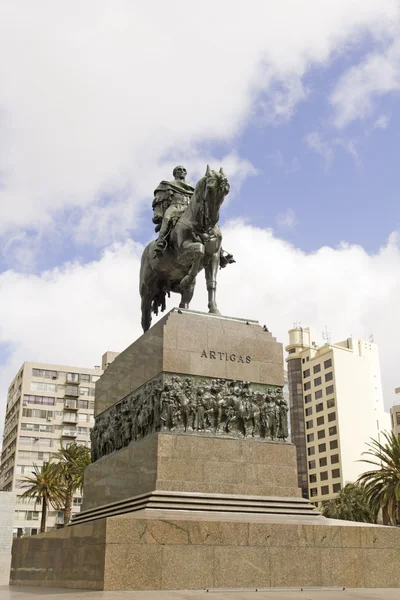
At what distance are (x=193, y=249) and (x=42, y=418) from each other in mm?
78743

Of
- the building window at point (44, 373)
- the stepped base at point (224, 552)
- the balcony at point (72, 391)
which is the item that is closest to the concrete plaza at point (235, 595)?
the stepped base at point (224, 552)

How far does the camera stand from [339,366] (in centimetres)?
11075

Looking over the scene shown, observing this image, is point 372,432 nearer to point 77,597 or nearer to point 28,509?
point 28,509

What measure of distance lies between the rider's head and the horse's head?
388 centimetres

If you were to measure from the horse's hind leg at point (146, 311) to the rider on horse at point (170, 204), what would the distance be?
2.03m

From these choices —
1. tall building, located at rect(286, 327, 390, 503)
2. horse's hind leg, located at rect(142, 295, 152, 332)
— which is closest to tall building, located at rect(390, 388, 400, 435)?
tall building, located at rect(286, 327, 390, 503)

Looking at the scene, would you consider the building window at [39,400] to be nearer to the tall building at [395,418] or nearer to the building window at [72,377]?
the building window at [72,377]

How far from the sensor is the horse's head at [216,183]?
1769 centimetres

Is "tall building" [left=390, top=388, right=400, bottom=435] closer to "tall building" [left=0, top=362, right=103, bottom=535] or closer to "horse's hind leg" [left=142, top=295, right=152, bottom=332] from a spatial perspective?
"tall building" [left=0, top=362, right=103, bottom=535]

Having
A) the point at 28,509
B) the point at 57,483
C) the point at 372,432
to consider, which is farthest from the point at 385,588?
the point at 372,432

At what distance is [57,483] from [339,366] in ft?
198

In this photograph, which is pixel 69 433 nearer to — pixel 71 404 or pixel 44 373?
pixel 71 404

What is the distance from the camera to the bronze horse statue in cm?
1808

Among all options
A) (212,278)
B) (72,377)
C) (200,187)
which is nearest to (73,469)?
(72,377)
